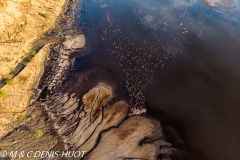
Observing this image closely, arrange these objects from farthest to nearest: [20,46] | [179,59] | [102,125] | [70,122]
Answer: [20,46]
[179,59]
[70,122]
[102,125]

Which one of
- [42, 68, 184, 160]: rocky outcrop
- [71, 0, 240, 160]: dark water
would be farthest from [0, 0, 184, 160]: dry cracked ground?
[71, 0, 240, 160]: dark water

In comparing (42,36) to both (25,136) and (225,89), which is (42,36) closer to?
(25,136)

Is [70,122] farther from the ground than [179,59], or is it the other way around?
[179,59]

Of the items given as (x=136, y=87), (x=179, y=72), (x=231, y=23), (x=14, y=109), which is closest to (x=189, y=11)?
(x=231, y=23)

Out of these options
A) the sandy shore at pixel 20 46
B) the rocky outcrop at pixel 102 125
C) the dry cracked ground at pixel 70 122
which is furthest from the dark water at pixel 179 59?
the sandy shore at pixel 20 46

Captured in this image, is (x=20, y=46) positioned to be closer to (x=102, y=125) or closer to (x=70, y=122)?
(x=70, y=122)

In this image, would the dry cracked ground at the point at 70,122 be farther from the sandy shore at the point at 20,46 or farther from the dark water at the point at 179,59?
the dark water at the point at 179,59

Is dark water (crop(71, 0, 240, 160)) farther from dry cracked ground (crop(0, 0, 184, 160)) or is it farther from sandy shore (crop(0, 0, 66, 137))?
sandy shore (crop(0, 0, 66, 137))

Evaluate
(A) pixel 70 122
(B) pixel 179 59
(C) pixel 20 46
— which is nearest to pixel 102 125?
(A) pixel 70 122
